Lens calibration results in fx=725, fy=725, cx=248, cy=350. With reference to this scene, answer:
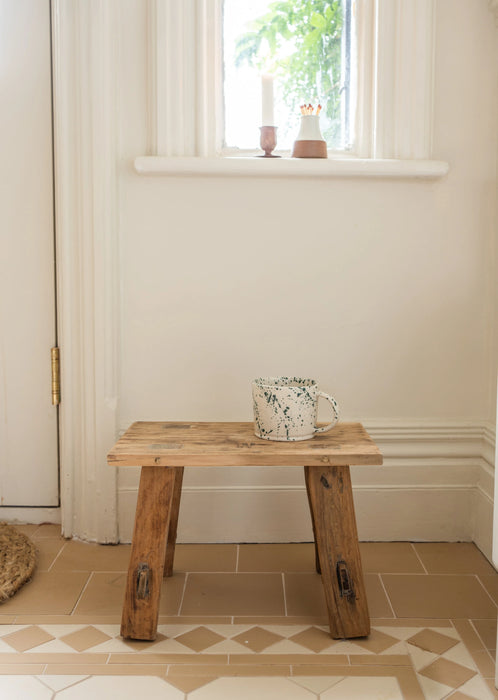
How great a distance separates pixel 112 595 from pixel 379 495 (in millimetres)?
802

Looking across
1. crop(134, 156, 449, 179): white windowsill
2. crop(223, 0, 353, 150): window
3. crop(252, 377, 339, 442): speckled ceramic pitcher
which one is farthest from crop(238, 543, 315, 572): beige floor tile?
crop(223, 0, 353, 150): window

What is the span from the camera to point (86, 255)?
199 centimetres

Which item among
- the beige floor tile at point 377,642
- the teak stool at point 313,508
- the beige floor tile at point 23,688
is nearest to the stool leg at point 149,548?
the teak stool at point 313,508

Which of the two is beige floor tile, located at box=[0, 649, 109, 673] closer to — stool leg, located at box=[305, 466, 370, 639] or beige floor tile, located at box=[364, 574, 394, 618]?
stool leg, located at box=[305, 466, 370, 639]

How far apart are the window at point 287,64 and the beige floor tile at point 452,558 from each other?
1185 mm

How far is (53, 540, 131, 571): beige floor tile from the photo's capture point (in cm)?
192

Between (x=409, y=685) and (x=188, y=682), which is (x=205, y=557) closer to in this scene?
(x=188, y=682)

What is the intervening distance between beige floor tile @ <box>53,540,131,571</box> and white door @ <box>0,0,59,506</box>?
22 centimetres

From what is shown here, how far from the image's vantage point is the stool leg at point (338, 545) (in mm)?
1538

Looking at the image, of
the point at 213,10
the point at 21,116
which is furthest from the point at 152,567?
the point at 213,10

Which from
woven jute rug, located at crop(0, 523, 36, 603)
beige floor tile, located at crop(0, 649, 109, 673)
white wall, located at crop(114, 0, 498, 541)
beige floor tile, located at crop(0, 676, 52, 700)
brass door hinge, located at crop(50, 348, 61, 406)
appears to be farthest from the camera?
brass door hinge, located at crop(50, 348, 61, 406)

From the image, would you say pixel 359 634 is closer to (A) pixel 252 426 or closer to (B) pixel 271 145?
(A) pixel 252 426

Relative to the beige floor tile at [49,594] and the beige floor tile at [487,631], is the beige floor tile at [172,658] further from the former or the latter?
the beige floor tile at [487,631]

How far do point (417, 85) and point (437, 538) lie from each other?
1282 mm
